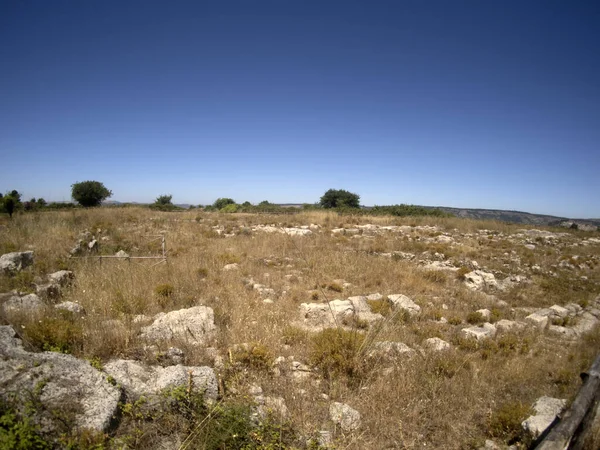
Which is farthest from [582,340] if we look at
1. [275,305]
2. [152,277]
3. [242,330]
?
[152,277]

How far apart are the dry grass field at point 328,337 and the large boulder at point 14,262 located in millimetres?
263

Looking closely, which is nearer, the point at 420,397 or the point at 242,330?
the point at 420,397

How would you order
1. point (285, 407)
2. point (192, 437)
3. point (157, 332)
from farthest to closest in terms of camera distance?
point (157, 332) < point (285, 407) < point (192, 437)

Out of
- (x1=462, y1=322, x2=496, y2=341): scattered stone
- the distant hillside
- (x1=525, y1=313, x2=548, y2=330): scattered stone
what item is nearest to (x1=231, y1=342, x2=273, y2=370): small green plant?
(x1=462, y1=322, x2=496, y2=341): scattered stone

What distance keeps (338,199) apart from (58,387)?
124 feet

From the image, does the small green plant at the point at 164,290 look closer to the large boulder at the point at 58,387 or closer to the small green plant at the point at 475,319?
the large boulder at the point at 58,387

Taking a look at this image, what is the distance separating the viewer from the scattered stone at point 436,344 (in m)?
4.13

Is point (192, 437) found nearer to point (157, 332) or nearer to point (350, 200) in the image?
point (157, 332)

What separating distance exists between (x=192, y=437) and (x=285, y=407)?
0.91 m

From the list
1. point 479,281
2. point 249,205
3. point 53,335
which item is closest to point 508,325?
point 479,281

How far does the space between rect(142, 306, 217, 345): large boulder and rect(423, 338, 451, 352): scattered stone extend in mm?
3301

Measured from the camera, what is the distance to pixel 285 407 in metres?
2.74

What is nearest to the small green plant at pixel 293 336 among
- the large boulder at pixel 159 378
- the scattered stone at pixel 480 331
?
the large boulder at pixel 159 378

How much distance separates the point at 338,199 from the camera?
38875 mm
